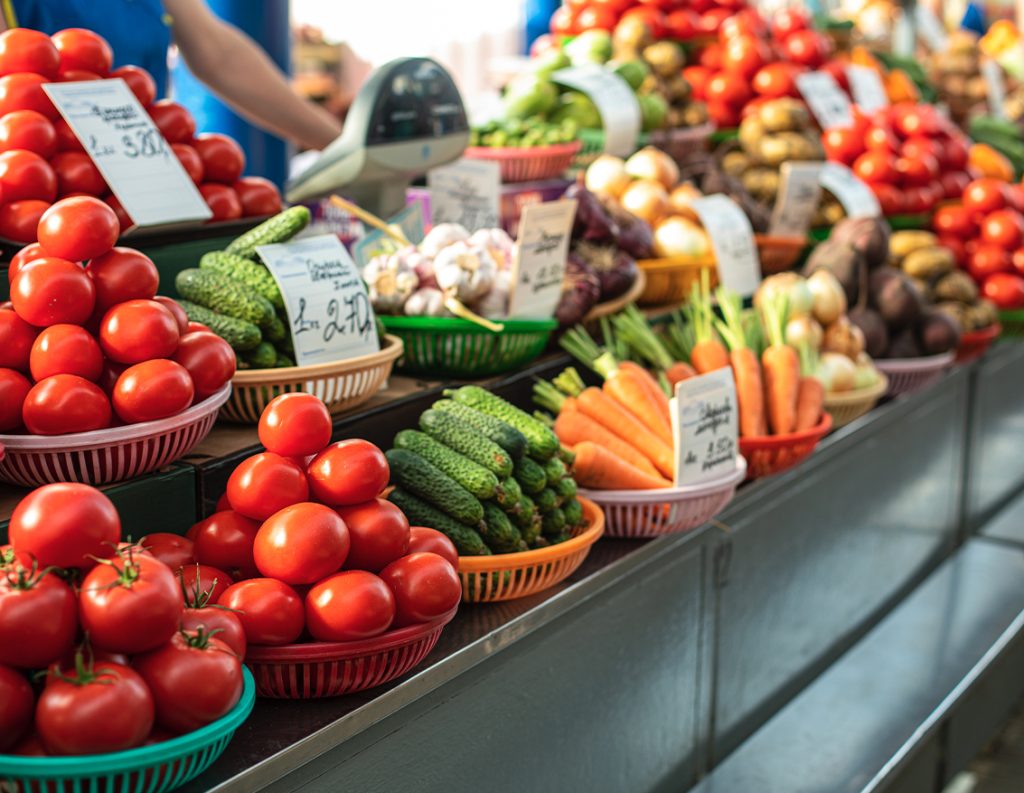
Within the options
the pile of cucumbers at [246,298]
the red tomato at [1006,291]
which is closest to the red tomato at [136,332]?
the pile of cucumbers at [246,298]

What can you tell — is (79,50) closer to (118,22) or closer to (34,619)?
(118,22)

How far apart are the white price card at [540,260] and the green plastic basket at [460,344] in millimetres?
54

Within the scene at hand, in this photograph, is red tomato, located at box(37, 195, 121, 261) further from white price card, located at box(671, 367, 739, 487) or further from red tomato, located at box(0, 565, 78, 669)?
white price card, located at box(671, 367, 739, 487)

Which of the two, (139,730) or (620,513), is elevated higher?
(139,730)

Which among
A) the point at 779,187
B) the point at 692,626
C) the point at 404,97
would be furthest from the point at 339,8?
the point at 692,626

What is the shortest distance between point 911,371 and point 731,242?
1.94 ft

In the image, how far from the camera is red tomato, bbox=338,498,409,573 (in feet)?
4.86

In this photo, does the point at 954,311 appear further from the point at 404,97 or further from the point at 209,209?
the point at 209,209

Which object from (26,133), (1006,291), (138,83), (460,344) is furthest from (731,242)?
(26,133)

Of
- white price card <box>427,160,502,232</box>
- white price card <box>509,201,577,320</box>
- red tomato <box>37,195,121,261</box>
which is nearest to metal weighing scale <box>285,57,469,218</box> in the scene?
white price card <box>427,160,502,232</box>

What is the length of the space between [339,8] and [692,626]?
6.77 metres

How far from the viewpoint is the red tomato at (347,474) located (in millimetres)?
1477

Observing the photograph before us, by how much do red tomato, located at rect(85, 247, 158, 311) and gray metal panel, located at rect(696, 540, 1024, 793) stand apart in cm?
138

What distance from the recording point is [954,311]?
11.6ft
